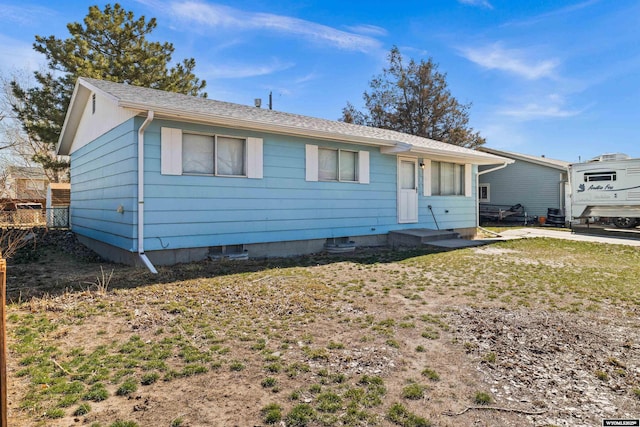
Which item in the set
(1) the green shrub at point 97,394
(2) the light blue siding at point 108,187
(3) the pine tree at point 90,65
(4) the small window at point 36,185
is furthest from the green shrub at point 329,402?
(4) the small window at point 36,185

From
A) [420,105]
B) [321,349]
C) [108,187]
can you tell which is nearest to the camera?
[321,349]

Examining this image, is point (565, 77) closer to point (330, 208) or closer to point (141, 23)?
point (330, 208)

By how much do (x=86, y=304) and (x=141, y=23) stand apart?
1804cm

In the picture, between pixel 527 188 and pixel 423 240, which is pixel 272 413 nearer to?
pixel 423 240

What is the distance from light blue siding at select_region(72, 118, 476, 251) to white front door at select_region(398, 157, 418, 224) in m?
0.23

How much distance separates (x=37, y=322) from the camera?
3.80 meters

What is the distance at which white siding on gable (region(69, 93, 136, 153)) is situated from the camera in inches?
284

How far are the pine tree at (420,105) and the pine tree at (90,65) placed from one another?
13.6 m

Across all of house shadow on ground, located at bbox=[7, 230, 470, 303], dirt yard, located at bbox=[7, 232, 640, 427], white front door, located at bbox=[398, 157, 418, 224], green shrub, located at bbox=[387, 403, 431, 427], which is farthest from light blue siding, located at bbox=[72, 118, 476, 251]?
green shrub, located at bbox=[387, 403, 431, 427]

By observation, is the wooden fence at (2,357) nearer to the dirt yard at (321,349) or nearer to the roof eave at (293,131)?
the dirt yard at (321,349)

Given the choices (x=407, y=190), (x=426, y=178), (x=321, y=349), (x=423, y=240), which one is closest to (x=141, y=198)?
(x=321, y=349)

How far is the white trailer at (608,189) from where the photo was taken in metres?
13.4

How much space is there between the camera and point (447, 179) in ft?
38.7

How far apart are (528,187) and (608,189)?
253 inches
